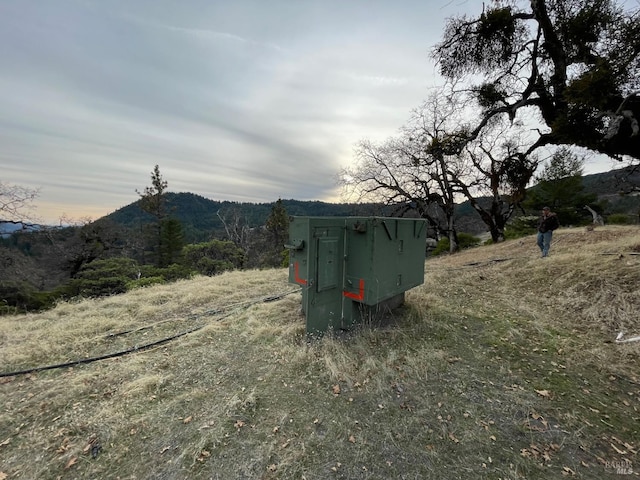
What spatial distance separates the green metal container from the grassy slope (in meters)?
0.38

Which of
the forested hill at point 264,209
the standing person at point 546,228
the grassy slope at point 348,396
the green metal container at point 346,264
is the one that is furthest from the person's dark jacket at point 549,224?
the green metal container at point 346,264

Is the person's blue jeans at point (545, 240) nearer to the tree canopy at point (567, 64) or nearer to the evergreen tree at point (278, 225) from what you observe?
the tree canopy at point (567, 64)

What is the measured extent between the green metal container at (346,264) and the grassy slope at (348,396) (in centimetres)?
38

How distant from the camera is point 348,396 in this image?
8.79 feet

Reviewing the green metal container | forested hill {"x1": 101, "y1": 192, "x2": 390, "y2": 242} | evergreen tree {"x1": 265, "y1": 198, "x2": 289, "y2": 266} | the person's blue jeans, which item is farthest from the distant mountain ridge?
the green metal container

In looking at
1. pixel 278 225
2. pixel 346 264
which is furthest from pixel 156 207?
pixel 346 264

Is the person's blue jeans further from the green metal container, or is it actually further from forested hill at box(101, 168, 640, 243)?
the green metal container

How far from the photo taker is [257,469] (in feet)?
6.32

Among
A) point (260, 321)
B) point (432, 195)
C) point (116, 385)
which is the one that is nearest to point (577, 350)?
point (260, 321)

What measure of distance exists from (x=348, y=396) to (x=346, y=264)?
1.55 m

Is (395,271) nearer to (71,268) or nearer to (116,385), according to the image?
(116,385)

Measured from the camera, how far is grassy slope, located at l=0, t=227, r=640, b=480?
6.51 feet

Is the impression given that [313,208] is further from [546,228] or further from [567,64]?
[567,64]

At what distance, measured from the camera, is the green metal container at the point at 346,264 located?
11.1ft
